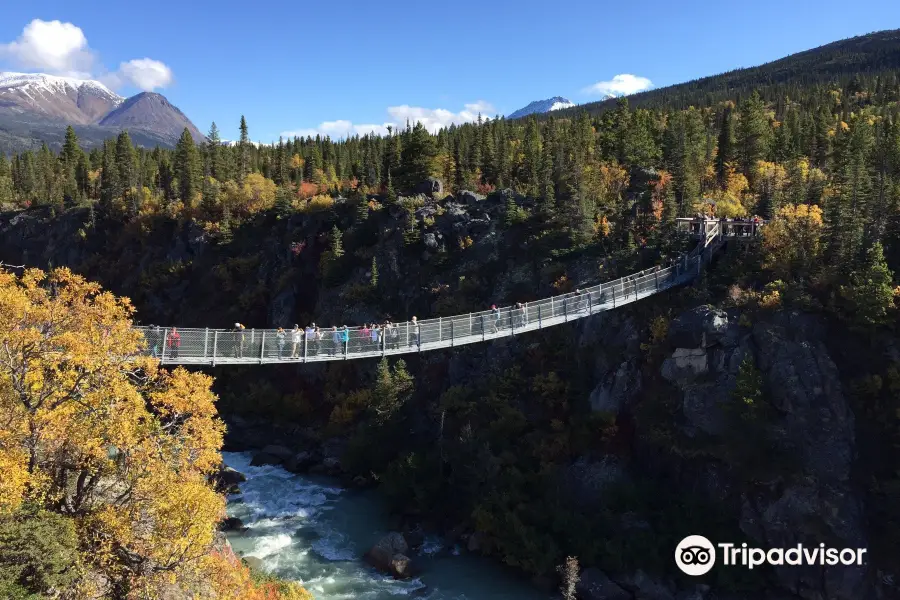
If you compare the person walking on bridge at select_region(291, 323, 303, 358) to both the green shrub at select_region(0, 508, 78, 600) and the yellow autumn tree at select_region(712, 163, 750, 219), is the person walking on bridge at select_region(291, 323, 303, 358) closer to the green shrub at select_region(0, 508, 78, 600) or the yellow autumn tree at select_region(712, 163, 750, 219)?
the green shrub at select_region(0, 508, 78, 600)

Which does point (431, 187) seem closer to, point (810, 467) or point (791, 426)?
point (791, 426)

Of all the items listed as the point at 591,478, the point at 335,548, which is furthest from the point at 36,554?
the point at 591,478

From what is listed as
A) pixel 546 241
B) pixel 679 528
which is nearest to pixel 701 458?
pixel 679 528

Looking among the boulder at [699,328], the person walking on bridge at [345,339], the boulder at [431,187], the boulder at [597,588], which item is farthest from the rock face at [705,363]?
the boulder at [431,187]

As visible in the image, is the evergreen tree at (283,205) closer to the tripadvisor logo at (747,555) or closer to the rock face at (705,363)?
the rock face at (705,363)

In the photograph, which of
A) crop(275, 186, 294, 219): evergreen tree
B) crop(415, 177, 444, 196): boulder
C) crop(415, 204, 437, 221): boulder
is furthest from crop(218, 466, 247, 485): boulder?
crop(415, 177, 444, 196): boulder

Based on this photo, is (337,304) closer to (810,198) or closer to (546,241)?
(546,241)
